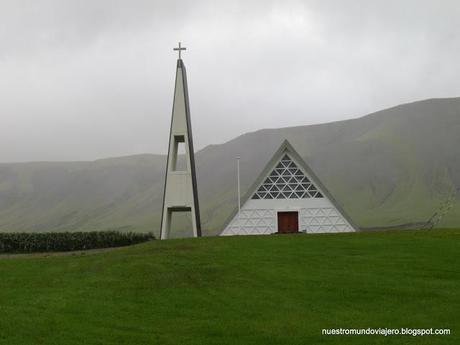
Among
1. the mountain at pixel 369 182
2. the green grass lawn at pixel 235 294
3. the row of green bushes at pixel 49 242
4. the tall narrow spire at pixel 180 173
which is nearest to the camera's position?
the green grass lawn at pixel 235 294

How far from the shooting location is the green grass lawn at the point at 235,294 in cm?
1253

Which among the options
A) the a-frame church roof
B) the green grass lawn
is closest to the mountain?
the a-frame church roof

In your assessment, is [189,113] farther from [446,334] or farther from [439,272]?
[446,334]

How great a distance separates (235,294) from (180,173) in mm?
18630

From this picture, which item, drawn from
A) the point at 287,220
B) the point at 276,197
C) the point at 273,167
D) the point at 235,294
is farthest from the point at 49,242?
the point at 235,294

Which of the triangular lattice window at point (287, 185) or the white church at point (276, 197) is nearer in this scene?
the white church at point (276, 197)

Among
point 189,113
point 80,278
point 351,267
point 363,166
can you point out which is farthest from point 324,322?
point 363,166

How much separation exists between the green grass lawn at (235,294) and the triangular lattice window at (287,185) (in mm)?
11433

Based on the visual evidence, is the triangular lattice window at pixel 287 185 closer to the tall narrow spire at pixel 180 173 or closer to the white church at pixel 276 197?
the white church at pixel 276 197

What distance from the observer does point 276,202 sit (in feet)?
117

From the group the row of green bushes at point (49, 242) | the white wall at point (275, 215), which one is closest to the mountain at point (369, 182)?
the white wall at point (275, 215)

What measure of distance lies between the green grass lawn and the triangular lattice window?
37.5ft

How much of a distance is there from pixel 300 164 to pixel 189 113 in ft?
22.0

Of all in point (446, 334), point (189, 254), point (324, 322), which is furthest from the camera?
Result: point (189, 254)
